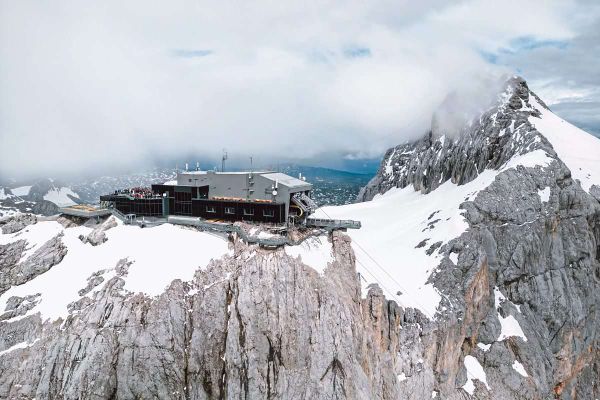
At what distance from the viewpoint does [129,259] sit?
47938 mm

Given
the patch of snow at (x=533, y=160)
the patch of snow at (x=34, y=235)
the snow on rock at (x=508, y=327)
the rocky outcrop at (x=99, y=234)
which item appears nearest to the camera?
the rocky outcrop at (x=99, y=234)

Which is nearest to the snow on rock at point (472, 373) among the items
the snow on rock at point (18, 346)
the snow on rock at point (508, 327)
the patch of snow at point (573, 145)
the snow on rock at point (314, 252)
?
the snow on rock at point (508, 327)

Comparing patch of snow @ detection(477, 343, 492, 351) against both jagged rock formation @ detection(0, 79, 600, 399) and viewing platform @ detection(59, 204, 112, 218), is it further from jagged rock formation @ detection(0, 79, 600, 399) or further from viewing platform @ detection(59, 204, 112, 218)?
viewing platform @ detection(59, 204, 112, 218)

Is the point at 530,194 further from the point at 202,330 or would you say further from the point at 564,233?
the point at 202,330

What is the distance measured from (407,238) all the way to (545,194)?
2582 cm

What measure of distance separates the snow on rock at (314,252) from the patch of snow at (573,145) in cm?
6330

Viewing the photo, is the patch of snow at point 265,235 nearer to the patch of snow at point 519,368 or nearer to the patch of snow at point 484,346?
the patch of snow at point 484,346

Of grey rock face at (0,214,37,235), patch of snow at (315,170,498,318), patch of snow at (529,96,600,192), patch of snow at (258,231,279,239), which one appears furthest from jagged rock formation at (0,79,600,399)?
patch of snow at (529,96,600,192)

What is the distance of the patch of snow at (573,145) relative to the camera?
88.4 m

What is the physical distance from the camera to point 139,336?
41312 mm

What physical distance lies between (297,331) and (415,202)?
82.3 m

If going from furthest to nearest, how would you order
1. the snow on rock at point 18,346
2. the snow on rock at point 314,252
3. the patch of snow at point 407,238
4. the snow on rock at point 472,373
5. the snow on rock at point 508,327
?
the snow on rock at point 508,327
the patch of snow at point 407,238
the snow on rock at point 472,373
the snow on rock at point 314,252
the snow on rock at point 18,346

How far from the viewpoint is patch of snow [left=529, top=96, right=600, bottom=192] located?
88.4 metres

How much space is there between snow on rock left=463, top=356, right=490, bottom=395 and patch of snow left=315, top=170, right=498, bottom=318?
9953mm
